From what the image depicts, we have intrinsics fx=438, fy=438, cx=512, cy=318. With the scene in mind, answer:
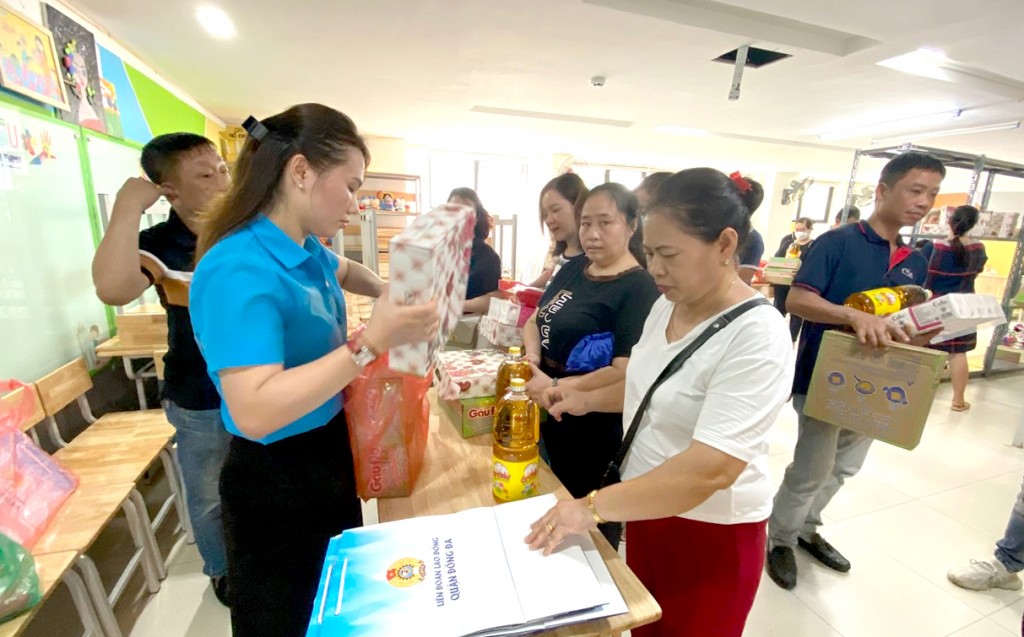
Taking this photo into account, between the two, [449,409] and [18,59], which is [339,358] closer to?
[449,409]

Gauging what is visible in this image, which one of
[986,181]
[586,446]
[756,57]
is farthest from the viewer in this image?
[986,181]

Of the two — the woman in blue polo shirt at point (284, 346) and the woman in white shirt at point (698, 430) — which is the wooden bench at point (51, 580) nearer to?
the woman in blue polo shirt at point (284, 346)

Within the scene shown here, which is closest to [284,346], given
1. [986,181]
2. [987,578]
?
[987,578]

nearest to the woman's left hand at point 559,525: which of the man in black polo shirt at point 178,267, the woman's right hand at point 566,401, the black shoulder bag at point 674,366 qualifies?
the black shoulder bag at point 674,366

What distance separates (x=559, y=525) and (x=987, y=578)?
7.80 ft

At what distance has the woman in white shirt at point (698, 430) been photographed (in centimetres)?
74

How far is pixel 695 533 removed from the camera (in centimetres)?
92

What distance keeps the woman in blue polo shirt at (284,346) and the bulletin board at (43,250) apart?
5.32ft

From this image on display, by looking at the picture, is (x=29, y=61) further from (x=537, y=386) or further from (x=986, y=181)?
(x=986, y=181)

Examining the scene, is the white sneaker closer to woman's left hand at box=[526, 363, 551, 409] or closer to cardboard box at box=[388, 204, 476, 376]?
woman's left hand at box=[526, 363, 551, 409]

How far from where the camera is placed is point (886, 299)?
1.55 meters

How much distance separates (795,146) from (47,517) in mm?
8255

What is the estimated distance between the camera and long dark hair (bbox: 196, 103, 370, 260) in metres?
0.77

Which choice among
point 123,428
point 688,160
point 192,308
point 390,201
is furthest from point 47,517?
point 688,160
